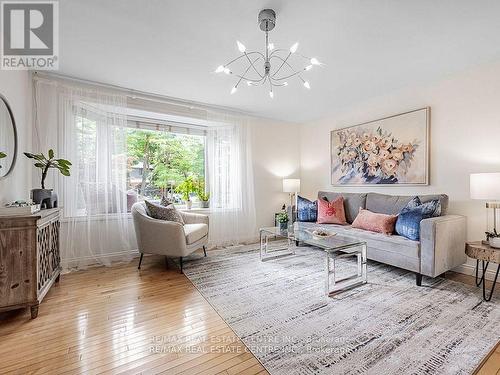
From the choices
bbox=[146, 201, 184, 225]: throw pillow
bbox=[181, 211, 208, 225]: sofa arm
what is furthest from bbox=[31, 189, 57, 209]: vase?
bbox=[181, 211, 208, 225]: sofa arm

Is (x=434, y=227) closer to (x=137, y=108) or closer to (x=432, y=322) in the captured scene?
(x=432, y=322)

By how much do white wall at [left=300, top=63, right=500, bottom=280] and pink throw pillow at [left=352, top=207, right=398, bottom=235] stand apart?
662 millimetres

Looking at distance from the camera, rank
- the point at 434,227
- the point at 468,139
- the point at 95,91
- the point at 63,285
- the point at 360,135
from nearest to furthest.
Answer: the point at 434,227 < the point at 63,285 < the point at 468,139 < the point at 95,91 < the point at 360,135

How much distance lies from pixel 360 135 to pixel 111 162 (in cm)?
363

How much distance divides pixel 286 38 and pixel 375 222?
228 cm

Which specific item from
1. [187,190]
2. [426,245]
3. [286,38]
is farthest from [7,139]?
[426,245]

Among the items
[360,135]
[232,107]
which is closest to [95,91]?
[232,107]

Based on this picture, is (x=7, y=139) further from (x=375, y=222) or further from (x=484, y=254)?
(x=484, y=254)

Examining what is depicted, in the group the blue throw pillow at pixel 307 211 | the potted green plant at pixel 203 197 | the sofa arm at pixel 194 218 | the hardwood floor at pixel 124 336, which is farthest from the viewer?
the potted green plant at pixel 203 197

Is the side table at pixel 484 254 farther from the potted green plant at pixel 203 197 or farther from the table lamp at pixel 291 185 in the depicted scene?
the potted green plant at pixel 203 197

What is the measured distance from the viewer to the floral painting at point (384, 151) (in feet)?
9.87

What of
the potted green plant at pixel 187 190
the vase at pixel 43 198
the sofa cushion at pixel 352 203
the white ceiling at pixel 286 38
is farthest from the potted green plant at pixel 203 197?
the sofa cushion at pixel 352 203

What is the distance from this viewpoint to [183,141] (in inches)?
165

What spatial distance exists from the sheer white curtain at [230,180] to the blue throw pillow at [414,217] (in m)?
2.25
